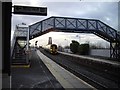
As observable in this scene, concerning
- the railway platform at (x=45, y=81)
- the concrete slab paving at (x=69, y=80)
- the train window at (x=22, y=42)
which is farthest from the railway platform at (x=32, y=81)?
the train window at (x=22, y=42)

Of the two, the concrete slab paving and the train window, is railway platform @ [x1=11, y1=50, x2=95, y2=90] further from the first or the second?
the train window

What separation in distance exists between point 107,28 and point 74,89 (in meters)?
46.3

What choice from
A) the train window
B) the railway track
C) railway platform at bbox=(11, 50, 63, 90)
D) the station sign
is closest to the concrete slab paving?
railway platform at bbox=(11, 50, 63, 90)

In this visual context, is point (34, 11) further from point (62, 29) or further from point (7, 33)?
point (62, 29)

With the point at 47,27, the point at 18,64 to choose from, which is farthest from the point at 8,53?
the point at 47,27

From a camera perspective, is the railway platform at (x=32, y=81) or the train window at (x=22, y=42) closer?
the railway platform at (x=32, y=81)

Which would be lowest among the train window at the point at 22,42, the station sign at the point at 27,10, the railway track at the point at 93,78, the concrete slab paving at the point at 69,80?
the railway track at the point at 93,78

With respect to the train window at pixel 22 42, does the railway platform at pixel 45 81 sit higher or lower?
lower

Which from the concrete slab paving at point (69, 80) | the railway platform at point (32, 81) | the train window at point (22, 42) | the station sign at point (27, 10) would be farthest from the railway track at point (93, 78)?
the train window at point (22, 42)

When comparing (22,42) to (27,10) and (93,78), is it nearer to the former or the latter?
(93,78)

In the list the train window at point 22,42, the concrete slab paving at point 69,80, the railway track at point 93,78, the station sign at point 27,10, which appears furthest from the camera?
the train window at point 22,42

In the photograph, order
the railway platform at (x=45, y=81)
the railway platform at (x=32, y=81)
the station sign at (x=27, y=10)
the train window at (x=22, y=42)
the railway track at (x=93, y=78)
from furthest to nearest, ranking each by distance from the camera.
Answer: the train window at (x=22, y=42), the railway track at (x=93, y=78), the station sign at (x=27, y=10), the railway platform at (x=45, y=81), the railway platform at (x=32, y=81)

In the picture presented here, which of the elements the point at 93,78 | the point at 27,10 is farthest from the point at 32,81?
the point at 93,78

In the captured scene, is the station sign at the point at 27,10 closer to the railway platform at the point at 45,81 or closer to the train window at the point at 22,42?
the railway platform at the point at 45,81
